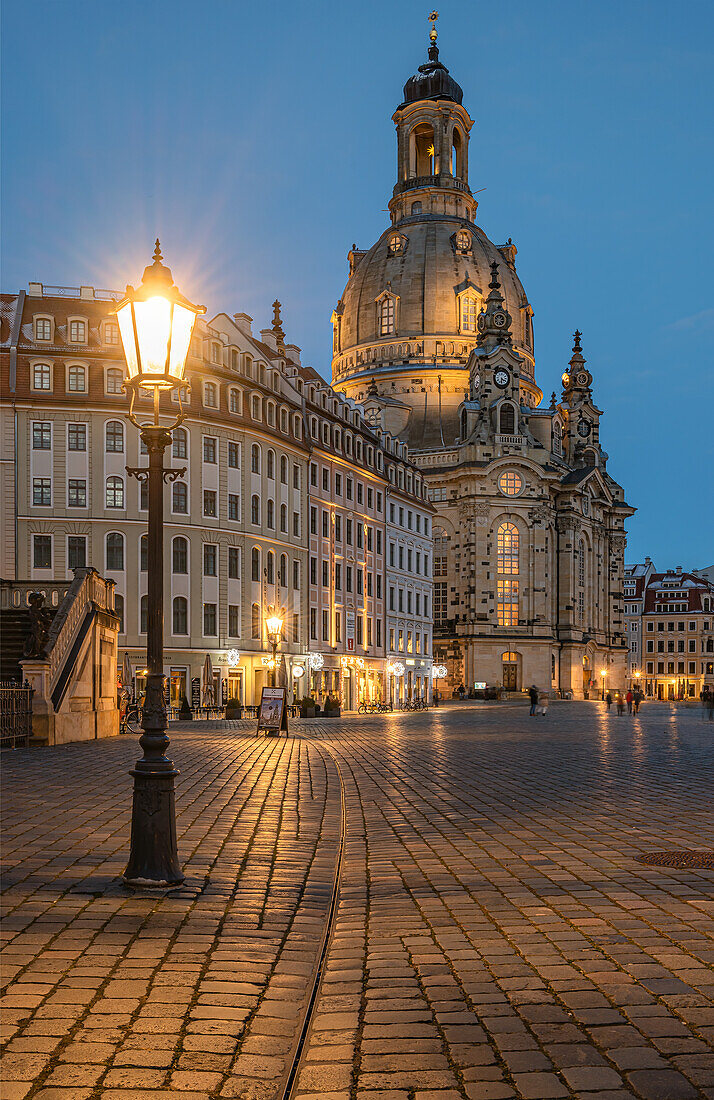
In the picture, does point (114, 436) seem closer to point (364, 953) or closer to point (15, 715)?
point (15, 715)

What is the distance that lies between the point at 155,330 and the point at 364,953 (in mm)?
5329

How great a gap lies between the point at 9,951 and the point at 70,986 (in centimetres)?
88

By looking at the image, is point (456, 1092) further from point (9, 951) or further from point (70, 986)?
point (9, 951)

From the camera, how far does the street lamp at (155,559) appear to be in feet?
30.0

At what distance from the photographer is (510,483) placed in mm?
122938

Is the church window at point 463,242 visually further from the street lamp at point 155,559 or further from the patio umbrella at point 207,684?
the street lamp at point 155,559

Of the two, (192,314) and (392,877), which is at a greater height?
(192,314)

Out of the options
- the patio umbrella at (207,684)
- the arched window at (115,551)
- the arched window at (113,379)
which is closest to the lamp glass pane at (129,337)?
the patio umbrella at (207,684)

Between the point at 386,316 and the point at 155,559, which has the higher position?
the point at 386,316

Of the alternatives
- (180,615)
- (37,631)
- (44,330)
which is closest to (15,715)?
(37,631)

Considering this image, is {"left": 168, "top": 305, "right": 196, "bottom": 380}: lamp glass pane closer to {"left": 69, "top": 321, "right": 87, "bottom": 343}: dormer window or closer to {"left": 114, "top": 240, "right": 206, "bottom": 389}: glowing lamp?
{"left": 114, "top": 240, "right": 206, "bottom": 389}: glowing lamp

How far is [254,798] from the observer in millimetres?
15828

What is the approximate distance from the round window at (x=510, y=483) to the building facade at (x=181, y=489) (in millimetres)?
56076

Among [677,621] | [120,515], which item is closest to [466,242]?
[677,621]
